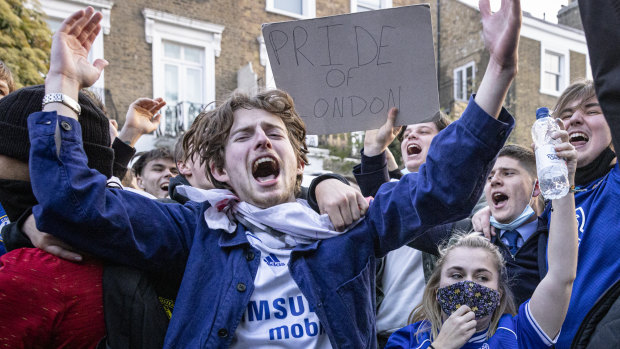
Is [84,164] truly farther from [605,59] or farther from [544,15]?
[544,15]

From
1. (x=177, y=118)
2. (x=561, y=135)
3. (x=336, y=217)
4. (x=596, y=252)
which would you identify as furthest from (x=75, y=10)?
(x=596, y=252)

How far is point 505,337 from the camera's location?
2512mm

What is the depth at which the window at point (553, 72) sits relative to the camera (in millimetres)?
A: 21375

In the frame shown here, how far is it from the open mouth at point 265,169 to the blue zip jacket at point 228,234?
9.1 inches

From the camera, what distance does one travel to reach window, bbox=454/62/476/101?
67.1 ft

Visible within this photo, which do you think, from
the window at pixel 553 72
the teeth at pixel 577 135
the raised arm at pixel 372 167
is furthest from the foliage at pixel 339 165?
the teeth at pixel 577 135

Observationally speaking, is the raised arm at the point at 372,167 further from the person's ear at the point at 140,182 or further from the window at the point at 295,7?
the window at the point at 295,7

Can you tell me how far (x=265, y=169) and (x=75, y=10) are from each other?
13.0 metres

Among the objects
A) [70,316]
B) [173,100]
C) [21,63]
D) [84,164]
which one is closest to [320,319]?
[70,316]

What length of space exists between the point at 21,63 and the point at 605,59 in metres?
9.09

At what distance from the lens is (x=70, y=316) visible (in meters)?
1.73

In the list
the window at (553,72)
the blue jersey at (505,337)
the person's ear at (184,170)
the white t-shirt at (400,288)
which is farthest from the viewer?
the window at (553,72)

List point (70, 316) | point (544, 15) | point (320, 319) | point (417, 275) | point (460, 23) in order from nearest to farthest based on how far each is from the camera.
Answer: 1. point (70, 316)
2. point (320, 319)
3. point (417, 275)
4. point (460, 23)
5. point (544, 15)

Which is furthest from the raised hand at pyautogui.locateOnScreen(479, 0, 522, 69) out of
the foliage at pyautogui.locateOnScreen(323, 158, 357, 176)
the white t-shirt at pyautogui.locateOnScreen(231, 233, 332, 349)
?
the foliage at pyautogui.locateOnScreen(323, 158, 357, 176)
